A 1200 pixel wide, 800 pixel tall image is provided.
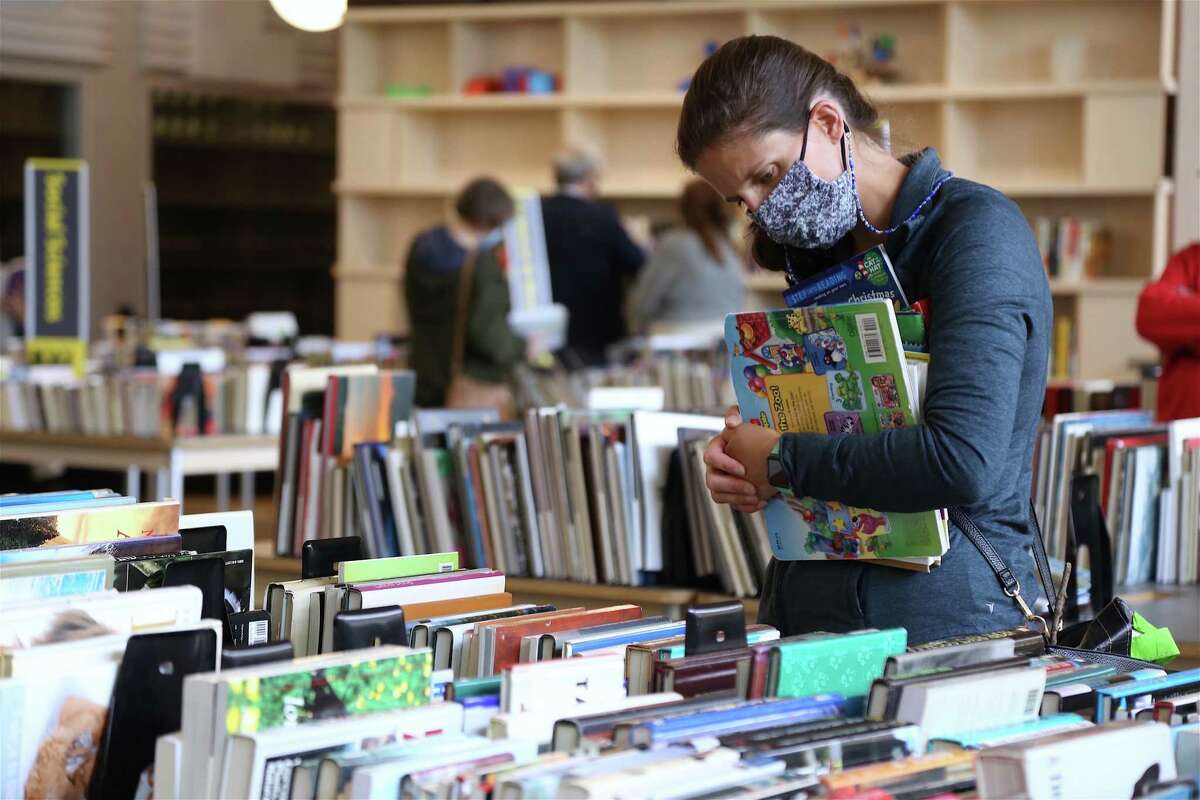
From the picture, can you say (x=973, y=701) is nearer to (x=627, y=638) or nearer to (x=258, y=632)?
(x=627, y=638)

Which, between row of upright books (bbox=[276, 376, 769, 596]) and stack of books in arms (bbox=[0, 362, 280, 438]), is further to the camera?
stack of books in arms (bbox=[0, 362, 280, 438])

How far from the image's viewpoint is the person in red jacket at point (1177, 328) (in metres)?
3.58

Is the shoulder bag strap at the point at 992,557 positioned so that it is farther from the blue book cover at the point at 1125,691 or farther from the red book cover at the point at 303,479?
the red book cover at the point at 303,479

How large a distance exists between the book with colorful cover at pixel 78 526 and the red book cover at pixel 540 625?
1.28 ft

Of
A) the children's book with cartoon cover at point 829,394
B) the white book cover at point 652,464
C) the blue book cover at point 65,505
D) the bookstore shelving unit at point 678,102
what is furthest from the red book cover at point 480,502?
the bookstore shelving unit at point 678,102

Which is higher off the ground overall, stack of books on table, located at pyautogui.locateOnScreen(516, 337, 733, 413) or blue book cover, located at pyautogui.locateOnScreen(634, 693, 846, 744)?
stack of books on table, located at pyautogui.locateOnScreen(516, 337, 733, 413)

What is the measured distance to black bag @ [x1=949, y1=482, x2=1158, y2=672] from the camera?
1.61m

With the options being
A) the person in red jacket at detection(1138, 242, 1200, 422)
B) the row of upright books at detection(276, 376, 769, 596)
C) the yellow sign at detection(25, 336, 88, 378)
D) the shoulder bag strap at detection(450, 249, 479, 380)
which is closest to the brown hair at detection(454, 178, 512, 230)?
the shoulder bag strap at detection(450, 249, 479, 380)

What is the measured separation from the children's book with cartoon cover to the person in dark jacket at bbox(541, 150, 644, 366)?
4762 mm

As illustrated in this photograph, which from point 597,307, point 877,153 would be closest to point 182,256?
point 597,307

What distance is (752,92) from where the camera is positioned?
1696 mm

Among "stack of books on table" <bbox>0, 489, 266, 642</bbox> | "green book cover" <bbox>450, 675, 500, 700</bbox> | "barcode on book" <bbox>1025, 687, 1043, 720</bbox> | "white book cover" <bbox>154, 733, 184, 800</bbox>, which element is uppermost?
"stack of books on table" <bbox>0, 489, 266, 642</bbox>

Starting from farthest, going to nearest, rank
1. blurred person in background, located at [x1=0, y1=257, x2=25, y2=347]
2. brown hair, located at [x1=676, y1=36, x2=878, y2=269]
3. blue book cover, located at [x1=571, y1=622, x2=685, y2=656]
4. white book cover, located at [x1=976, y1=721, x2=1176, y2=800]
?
1. blurred person in background, located at [x1=0, y1=257, x2=25, y2=347]
2. brown hair, located at [x1=676, y1=36, x2=878, y2=269]
3. blue book cover, located at [x1=571, y1=622, x2=685, y2=656]
4. white book cover, located at [x1=976, y1=721, x2=1176, y2=800]

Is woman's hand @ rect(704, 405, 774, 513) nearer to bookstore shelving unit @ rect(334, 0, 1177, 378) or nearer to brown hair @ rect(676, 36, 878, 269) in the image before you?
brown hair @ rect(676, 36, 878, 269)
